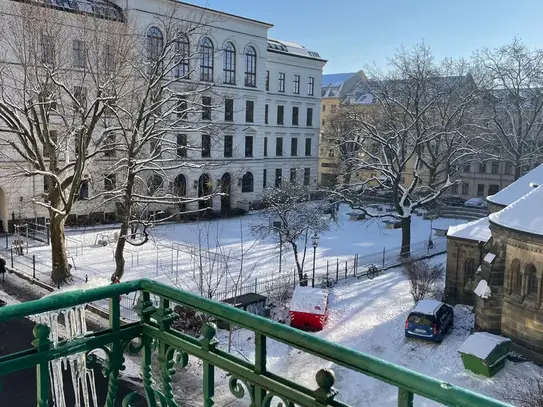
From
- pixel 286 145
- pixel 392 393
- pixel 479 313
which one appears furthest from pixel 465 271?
pixel 286 145

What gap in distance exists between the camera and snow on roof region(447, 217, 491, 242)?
21031mm

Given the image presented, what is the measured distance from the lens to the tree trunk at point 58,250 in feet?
65.8

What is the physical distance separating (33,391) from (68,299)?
1112 cm

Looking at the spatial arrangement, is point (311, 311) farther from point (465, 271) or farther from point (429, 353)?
point (465, 271)

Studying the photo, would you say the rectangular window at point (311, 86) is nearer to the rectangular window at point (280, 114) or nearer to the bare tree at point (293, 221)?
the rectangular window at point (280, 114)

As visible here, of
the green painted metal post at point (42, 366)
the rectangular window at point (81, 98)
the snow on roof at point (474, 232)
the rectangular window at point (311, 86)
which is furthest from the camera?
the rectangular window at point (311, 86)

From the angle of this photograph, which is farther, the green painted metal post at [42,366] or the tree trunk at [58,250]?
the tree trunk at [58,250]

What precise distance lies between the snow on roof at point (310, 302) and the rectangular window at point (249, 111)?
29.1 meters

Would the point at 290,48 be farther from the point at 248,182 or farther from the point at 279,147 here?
the point at 248,182

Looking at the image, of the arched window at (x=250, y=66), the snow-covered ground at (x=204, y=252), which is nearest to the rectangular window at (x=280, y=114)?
the arched window at (x=250, y=66)

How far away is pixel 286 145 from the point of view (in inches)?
1998

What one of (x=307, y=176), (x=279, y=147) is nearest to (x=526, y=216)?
(x=279, y=147)

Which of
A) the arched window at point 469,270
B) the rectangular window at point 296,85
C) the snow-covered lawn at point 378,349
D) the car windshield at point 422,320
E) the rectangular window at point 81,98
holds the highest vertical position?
the rectangular window at point 296,85

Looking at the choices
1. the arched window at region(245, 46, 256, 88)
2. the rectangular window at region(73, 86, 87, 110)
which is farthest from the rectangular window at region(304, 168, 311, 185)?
the rectangular window at region(73, 86, 87, 110)
